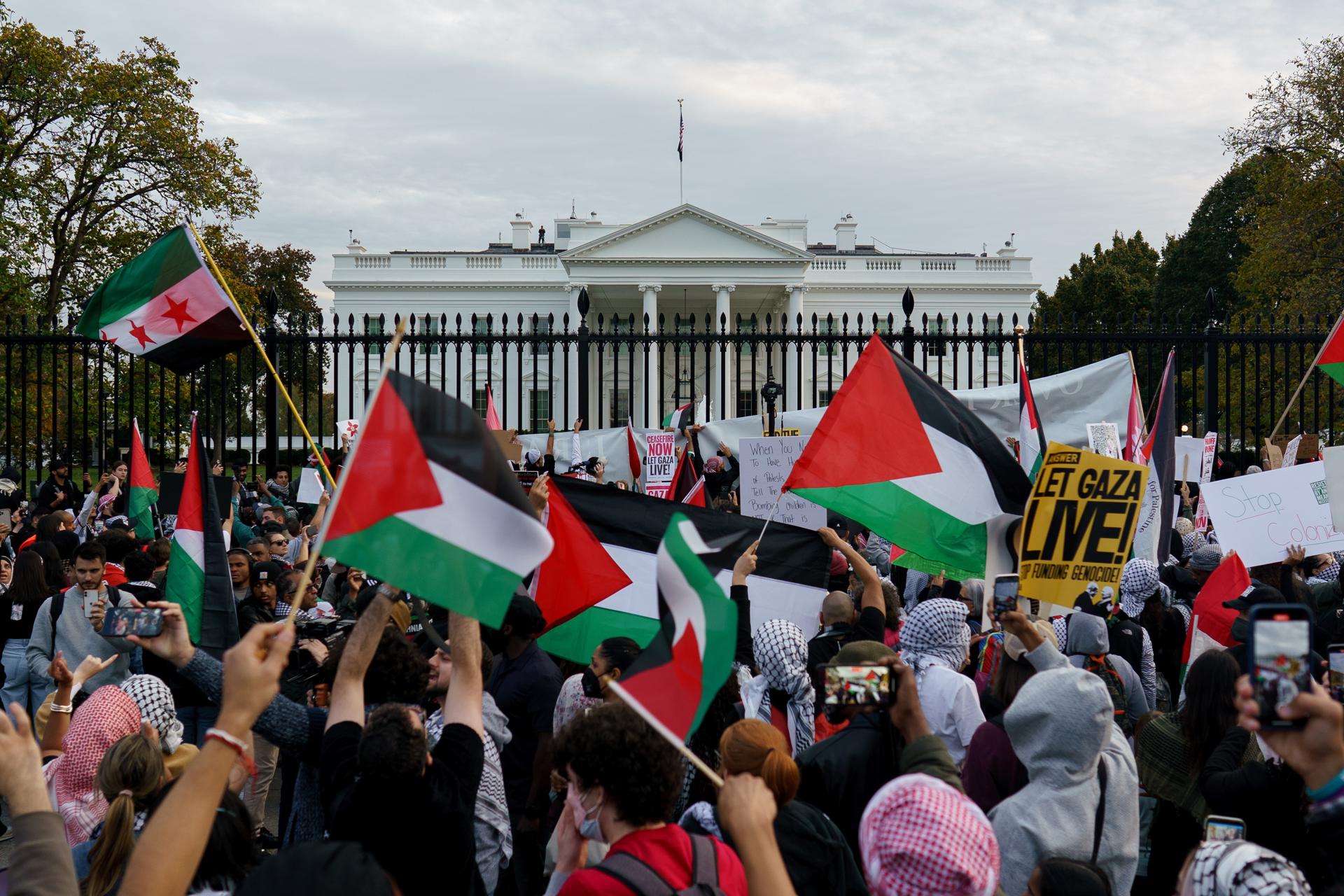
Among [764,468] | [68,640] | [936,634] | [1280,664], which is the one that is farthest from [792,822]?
[764,468]

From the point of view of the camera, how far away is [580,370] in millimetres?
13547

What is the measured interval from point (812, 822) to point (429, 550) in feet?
3.85

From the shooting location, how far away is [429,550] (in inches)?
115

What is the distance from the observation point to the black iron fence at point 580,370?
13.1 meters

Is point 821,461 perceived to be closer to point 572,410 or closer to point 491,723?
point 491,723

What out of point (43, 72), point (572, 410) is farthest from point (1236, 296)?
point (43, 72)

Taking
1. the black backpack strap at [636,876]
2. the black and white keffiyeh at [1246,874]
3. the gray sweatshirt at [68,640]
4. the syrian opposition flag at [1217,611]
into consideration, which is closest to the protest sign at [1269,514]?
the syrian opposition flag at [1217,611]

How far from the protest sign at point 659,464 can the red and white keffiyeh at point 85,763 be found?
24.0ft

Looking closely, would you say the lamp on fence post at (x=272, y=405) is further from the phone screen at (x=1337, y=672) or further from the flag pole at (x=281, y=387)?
the phone screen at (x=1337, y=672)

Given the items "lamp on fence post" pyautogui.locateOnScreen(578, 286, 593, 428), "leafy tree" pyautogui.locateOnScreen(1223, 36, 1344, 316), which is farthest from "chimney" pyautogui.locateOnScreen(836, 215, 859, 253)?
"lamp on fence post" pyautogui.locateOnScreen(578, 286, 593, 428)

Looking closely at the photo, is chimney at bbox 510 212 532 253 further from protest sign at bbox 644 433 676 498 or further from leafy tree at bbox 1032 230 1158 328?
protest sign at bbox 644 433 676 498

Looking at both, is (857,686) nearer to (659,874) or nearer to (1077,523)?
(659,874)

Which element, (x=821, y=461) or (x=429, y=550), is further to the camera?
(x=821, y=461)

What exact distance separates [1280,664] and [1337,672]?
49.8 inches
